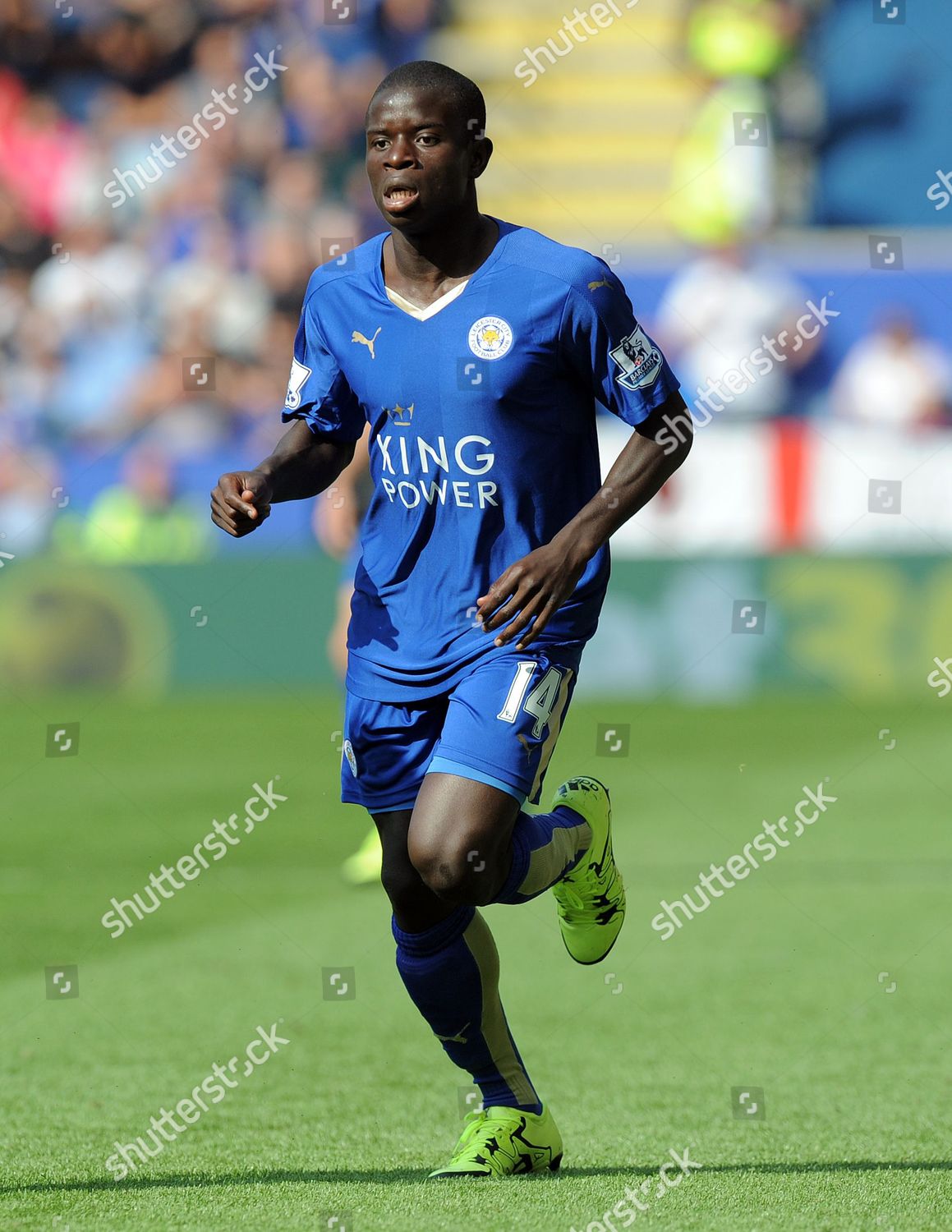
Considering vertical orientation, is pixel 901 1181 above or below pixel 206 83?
below

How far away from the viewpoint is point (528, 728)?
3.89 meters

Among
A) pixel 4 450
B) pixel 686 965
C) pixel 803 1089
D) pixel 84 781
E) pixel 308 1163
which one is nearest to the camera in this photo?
pixel 308 1163

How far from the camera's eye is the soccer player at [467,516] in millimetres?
3852

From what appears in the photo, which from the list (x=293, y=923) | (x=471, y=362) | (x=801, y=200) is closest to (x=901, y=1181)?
(x=471, y=362)

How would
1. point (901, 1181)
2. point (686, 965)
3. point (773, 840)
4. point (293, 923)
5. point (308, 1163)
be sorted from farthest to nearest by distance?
point (773, 840) < point (293, 923) < point (686, 965) < point (308, 1163) < point (901, 1181)

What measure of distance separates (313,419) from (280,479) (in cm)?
21

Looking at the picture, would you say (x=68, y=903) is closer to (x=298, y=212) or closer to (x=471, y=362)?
(x=471, y=362)

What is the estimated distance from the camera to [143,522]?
45.3 ft

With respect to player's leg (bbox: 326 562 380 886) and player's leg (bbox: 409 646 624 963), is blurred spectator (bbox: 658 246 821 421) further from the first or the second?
player's leg (bbox: 409 646 624 963)

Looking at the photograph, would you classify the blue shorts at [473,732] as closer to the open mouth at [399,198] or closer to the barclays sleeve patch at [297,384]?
the barclays sleeve patch at [297,384]

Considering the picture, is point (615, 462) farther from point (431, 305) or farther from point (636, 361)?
point (431, 305)

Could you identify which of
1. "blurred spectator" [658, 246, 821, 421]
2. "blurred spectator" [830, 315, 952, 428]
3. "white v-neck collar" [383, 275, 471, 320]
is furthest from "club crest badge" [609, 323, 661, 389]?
"blurred spectator" [830, 315, 952, 428]

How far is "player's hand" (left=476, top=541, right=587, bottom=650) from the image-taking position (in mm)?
3758

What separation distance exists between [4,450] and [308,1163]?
36.6 feet
